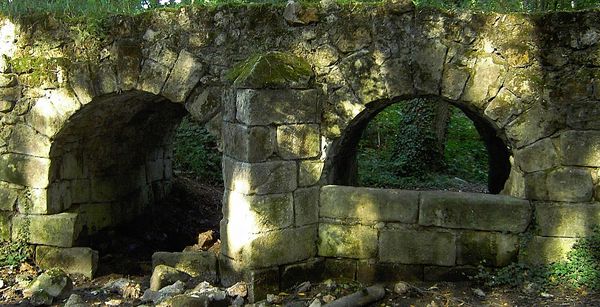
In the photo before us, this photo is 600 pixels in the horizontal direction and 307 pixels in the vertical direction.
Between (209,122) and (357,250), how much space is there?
185 centimetres

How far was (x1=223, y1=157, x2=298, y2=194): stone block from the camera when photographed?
15.9ft

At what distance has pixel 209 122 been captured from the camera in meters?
5.32

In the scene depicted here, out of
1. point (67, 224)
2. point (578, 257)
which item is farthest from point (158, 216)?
point (578, 257)

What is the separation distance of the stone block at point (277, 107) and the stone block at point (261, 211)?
26.2 inches

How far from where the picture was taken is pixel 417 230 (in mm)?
5051

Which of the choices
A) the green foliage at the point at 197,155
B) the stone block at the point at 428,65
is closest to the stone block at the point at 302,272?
the stone block at the point at 428,65

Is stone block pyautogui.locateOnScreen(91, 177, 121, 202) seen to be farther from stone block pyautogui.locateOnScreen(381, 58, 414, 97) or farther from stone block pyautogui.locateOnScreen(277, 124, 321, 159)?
stone block pyautogui.locateOnScreen(381, 58, 414, 97)

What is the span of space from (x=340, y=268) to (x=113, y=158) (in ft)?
11.9

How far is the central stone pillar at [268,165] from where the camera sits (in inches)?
189

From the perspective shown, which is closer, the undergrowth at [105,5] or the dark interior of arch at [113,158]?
the undergrowth at [105,5]

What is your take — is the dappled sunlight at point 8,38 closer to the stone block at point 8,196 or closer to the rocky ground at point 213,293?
the stone block at point 8,196

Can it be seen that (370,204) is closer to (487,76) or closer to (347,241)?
(347,241)

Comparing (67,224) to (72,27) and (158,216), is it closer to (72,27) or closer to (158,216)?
(72,27)

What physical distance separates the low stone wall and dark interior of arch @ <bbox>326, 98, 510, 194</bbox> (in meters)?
0.48
